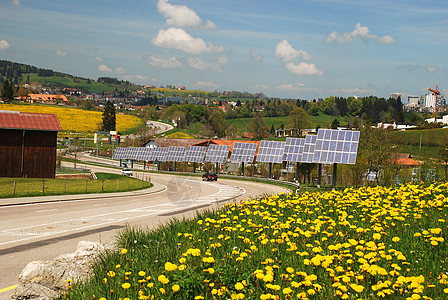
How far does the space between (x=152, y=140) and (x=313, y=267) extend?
12750 centimetres

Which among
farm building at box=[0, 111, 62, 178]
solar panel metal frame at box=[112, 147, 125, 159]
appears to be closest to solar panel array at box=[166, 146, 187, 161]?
solar panel metal frame at box=[112, 147, 125, 159]

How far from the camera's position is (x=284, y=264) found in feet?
26.1

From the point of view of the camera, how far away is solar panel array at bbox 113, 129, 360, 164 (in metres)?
46.3

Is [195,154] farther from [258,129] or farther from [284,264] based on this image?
[258,129]

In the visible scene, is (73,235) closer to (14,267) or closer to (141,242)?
(14,267)

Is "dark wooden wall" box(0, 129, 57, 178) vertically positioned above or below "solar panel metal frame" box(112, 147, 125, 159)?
above

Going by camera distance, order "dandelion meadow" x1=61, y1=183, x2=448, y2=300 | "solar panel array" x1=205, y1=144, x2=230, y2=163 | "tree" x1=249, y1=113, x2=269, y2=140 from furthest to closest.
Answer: "tree" x1=249, y1=113, x2=269, y2=140, "solar panel array" x1=205, y1=144, x2=230, y2=163, "dandelion meadow" x1=61, y1=183, x2=448, y2=300

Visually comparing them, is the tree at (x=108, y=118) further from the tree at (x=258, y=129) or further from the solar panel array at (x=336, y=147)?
the solar panel array at (x=336, y=147)

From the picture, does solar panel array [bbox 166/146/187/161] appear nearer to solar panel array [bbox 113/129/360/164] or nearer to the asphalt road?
solar panel array [bbox 113/129/360/164]

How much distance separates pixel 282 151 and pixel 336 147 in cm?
2344

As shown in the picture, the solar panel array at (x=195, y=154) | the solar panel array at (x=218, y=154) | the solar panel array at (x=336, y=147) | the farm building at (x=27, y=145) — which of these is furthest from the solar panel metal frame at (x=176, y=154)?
the solar panel array at (x=336, y=147)

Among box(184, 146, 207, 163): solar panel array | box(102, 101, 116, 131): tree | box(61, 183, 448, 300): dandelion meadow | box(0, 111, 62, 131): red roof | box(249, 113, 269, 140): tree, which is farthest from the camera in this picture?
box(249, 113, 269, 140): tree

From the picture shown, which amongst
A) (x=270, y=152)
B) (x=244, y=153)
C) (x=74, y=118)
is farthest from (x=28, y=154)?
(x=74, y=118)

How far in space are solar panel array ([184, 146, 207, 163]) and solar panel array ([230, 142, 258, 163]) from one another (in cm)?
839
